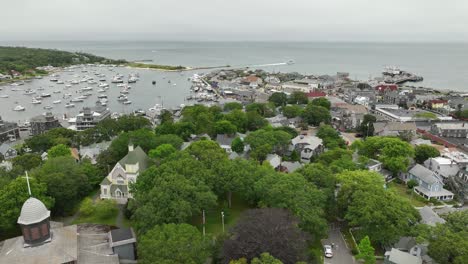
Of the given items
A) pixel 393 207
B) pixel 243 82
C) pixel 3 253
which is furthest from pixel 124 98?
pixel 393 207

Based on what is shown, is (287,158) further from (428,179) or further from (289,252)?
(289,252)

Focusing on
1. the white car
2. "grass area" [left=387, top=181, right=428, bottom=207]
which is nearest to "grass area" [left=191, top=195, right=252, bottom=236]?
the white car

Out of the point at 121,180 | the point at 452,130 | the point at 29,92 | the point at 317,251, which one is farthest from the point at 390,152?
the point at 29,92

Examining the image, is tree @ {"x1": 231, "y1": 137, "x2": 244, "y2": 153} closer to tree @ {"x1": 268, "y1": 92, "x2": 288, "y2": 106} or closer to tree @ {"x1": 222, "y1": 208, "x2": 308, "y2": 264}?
tree @ {"x1": 222, "y1": 208, "x2": 308, "y2": 264}

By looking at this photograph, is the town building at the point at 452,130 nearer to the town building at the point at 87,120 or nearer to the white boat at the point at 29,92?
the town building at the point at 87,120

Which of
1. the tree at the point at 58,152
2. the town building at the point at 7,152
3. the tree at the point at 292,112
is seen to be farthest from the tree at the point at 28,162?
the tree at the point at 292,112

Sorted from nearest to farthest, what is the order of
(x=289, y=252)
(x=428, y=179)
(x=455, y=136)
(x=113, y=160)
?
(x=289, y=252) → (x=428, y=179) → (x=113, y=160) → (x=455, y=136)
